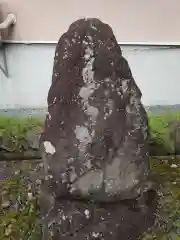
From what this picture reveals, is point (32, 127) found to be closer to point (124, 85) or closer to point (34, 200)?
point (34, 200)

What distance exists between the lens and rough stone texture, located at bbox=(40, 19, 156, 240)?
2133 millimetres

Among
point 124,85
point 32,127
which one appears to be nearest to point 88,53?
point 124,85

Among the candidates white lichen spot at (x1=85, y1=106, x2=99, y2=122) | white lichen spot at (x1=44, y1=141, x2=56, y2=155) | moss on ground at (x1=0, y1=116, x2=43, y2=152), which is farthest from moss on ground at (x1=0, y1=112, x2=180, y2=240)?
white lichen spot at (x1=85, y1=106, x2=99, y2=122)

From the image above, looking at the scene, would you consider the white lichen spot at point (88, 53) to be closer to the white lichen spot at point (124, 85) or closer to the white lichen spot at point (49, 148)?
the white lichen spot at point (124, 85)

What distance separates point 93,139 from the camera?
2143mm

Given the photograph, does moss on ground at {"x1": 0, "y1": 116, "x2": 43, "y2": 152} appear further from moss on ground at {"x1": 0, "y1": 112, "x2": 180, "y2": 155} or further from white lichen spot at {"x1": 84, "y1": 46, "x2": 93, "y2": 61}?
white lichen spot at {"x1": 84, "y1": 46, "x2": 93, "y2": 61}

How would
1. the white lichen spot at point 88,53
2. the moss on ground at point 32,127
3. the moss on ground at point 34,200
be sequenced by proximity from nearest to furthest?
1. the white lichen spot at point 88,53
2. the moss on ground at point 34,200
3. the moss on ground at point 32,127

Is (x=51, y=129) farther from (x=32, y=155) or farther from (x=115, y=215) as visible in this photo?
(x=32, y=155)

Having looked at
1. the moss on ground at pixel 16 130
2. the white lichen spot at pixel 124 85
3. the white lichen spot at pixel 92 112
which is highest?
the white lichen spot at pixel 124 85

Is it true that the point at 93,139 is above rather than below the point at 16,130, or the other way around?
above

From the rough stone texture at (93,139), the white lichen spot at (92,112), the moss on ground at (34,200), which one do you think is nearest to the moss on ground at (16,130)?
the moss on ground at (34,200)

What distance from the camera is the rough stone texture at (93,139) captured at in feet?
7.00

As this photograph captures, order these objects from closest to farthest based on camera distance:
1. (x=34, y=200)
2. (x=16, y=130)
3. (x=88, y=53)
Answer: (x=88, y=53)
(x=34, y=200)
(x=16, y=130)

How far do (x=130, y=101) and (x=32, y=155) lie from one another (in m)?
1.29
